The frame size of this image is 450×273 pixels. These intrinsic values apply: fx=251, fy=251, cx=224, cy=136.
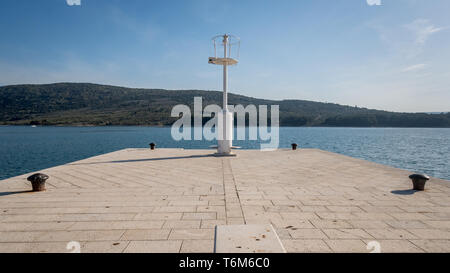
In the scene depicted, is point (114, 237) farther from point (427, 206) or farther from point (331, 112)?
point (331, 112)

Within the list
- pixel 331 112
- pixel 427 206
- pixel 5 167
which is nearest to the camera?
pixel 427 206

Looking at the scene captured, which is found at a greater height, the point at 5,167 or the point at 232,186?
the point at 232,186

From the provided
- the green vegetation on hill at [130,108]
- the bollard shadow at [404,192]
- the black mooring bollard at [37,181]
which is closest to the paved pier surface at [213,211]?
the bollard shadow at [404,192]

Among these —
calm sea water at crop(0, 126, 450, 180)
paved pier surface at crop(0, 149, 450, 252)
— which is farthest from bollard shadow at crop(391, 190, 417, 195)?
calm sea water at crop(0, 126, 450, 180)

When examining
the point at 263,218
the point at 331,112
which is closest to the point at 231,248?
the point at 263,218

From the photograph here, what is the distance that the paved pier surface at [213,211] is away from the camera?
9.99 feet

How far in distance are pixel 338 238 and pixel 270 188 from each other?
259 cm

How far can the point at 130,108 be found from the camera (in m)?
106

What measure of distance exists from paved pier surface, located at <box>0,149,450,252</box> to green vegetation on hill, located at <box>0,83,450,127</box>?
75173mm

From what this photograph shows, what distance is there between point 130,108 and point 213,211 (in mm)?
109867

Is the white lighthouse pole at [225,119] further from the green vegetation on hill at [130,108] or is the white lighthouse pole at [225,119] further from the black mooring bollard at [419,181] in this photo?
the green vegetation on hill at [130,108]

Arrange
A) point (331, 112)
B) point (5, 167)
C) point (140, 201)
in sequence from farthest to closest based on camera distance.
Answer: point (331, 112) → point (5, 167) → point (140, 201)

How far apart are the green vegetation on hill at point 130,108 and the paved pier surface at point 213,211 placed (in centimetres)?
7517

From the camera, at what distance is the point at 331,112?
110 metres
